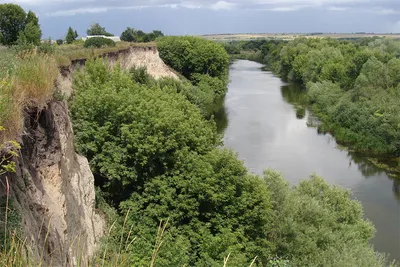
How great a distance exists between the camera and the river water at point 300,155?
841 inches

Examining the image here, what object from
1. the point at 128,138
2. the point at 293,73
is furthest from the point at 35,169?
the point at 293,73

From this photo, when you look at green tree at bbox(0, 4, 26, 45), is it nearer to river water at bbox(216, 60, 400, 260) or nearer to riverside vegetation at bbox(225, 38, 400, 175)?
river water at bbox(216, 60, 400, 260)

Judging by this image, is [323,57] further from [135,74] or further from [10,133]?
[10,133]

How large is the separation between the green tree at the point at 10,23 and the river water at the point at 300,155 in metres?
15.6

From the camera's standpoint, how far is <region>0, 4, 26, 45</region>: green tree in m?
19.3

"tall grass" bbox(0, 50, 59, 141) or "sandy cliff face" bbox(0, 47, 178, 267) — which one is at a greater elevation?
"tall grass" bbox(0, 50, 59, 141)

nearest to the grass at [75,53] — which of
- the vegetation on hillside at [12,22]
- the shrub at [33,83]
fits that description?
the vegetation on hillside at [12,22]

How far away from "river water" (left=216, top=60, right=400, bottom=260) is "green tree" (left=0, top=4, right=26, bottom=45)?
15564 mm

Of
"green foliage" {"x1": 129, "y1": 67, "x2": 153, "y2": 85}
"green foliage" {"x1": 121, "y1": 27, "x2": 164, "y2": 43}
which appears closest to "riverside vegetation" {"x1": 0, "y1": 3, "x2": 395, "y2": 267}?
"green foliage" {"x1": 129, "y1": 67, "x2": 153, "y2": 85}

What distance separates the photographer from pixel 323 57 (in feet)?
197

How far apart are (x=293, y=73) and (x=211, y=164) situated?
60.2m

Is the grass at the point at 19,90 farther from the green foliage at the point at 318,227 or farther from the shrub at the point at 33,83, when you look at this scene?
the green foliage at the point at 318,227

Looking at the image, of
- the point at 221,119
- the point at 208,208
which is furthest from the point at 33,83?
the point at 221,119

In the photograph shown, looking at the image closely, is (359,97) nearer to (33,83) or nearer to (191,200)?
(191,200)
